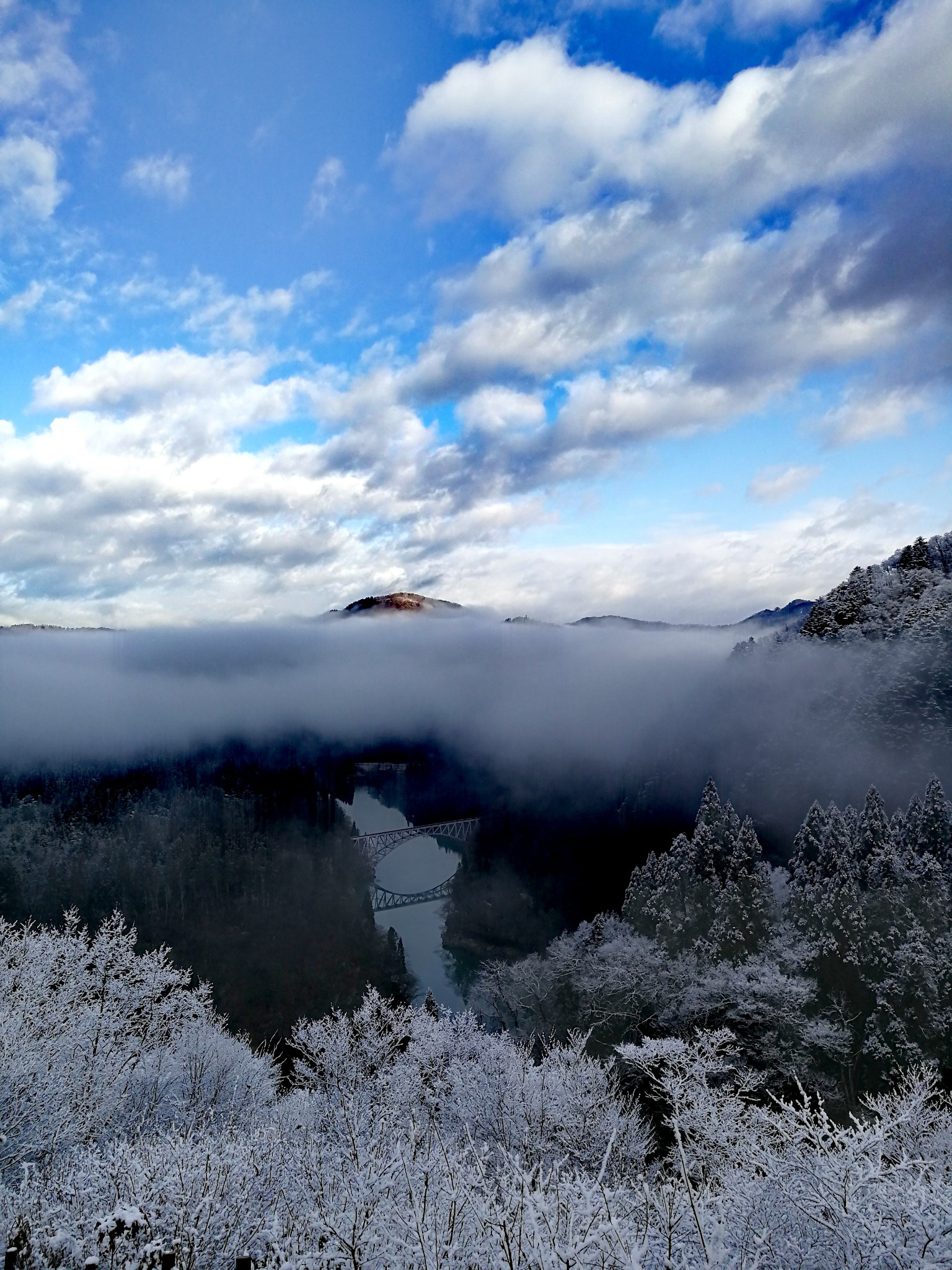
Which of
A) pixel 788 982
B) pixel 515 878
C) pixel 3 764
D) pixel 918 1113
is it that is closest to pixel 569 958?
pixel 788 982

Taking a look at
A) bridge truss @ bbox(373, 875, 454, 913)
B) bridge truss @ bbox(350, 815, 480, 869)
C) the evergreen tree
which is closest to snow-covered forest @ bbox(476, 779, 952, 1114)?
the evergreen tree

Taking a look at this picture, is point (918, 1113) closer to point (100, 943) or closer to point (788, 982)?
point (788, 982)

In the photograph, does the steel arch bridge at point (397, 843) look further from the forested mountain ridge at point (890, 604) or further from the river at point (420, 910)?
the forested mountain ridge at point (890, 604)

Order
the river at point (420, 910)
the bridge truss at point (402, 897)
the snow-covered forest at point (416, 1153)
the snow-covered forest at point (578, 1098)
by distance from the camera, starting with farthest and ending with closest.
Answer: the bridge truss at point (402, 897) < the river at point (420, 910) < the snow-covered forest at point (578, 1098) < the snow-covered forest at point (416, 1153)

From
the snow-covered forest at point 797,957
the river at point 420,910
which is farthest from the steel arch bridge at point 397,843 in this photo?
the snow-covered forest at point 797,957

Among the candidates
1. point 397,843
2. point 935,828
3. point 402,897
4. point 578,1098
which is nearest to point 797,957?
point 935,828
